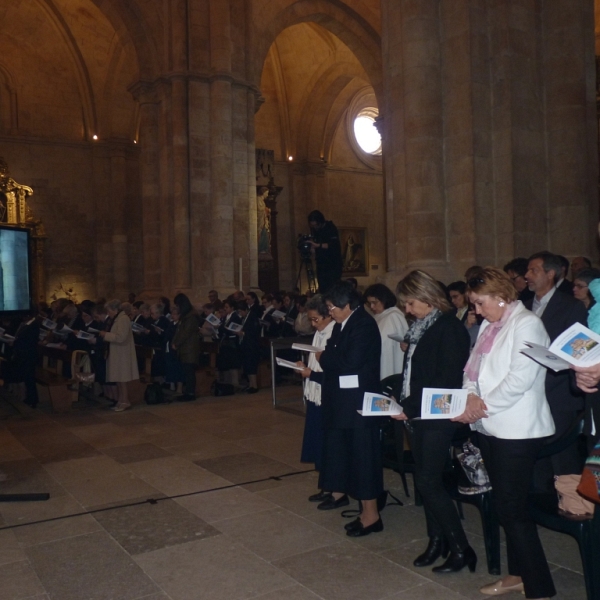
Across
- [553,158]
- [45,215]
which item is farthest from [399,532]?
[45,215]

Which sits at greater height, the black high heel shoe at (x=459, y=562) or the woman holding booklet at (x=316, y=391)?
the woman holding booklet at (x=316, y=391)

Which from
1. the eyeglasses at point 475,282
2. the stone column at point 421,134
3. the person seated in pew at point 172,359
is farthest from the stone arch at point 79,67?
the eyeglasses at point 475,282

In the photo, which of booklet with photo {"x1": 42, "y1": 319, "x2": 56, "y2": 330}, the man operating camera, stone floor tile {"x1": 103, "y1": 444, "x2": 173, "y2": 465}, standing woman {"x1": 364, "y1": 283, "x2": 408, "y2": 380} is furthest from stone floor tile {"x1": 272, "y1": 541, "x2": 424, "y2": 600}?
booklet with photo {"x1": 42, "y1": 319, "x2": 56, "y2": 330}

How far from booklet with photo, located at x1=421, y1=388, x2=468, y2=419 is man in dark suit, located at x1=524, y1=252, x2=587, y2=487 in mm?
858

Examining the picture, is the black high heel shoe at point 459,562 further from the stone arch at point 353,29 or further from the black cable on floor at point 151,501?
the stone arch at point 353,29

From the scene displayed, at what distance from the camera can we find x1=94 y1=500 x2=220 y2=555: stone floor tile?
449 cm

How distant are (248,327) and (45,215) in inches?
548

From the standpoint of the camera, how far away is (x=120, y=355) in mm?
9812

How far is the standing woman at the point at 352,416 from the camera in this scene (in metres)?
4.50

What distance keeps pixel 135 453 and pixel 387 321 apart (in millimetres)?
3184

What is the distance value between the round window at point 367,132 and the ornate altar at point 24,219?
46.6 feet

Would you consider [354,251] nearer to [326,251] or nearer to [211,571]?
[326,251]

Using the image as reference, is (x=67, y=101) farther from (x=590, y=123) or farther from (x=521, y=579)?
(x=521, y=579)

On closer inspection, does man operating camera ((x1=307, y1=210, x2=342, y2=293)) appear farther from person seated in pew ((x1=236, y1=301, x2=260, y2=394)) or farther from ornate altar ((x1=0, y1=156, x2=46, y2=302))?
ornate altar ((x1=0, y1=156, x2=46, y2=302))
